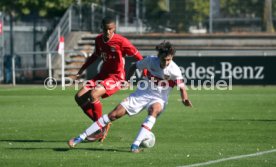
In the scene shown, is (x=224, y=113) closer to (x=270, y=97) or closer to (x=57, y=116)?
(x=57, y=116)

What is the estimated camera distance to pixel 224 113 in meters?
23.2

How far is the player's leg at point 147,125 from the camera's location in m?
13.7

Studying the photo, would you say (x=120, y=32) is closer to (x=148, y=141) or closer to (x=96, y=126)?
(x=96, y=126)

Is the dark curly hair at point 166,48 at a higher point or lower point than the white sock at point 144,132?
higher

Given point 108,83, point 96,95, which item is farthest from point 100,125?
point 108,83

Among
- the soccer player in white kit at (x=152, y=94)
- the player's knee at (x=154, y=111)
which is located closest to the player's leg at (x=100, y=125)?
the soccer player in white kit at (x=152, y=94)

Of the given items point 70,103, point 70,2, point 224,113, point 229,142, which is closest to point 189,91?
point 70,103

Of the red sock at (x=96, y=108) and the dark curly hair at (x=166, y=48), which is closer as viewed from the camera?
the dark curly hair at (x=166, y=48)

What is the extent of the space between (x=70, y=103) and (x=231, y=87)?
1196 cm

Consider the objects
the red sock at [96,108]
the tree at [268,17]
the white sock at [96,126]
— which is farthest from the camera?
the tree at [268,17]

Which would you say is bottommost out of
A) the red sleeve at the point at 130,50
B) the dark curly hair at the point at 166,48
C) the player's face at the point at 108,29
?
the red sleeve at the point at 130,50

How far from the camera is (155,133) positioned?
57.0ft

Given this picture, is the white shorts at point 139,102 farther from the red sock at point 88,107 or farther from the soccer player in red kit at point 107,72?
the red sock at point 88,107

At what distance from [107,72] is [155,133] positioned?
6.40 feet
